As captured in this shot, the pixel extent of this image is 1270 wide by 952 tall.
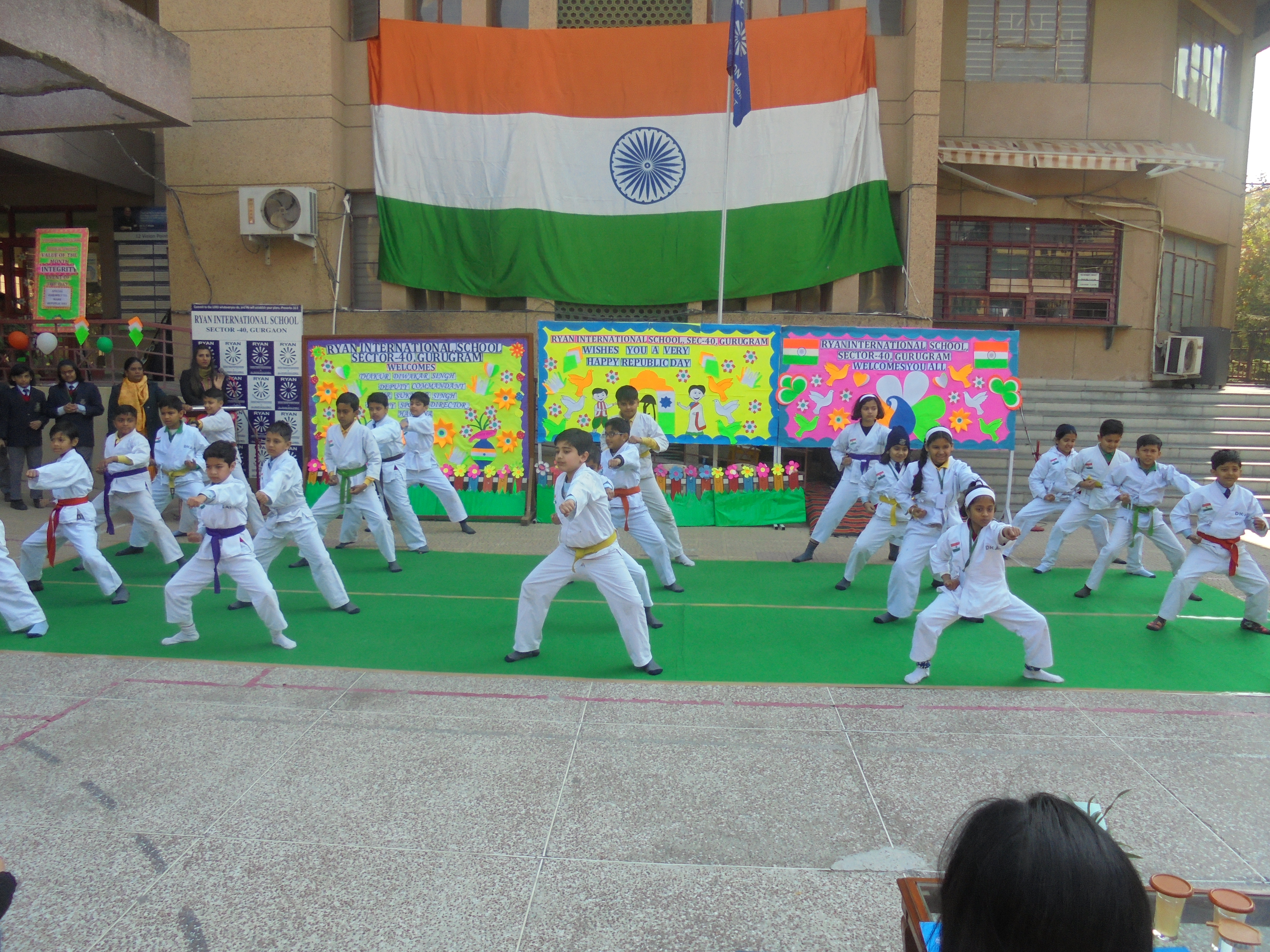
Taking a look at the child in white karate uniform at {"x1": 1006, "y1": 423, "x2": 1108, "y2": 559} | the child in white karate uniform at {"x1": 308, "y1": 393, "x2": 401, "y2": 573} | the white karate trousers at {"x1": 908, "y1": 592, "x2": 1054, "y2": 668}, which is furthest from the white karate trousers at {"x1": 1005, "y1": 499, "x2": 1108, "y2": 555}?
the child in white karate uniform at {"x1": 308, "y1": 393, "x2": 401, "y2": 573}

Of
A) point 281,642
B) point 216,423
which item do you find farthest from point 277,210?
point 281,642

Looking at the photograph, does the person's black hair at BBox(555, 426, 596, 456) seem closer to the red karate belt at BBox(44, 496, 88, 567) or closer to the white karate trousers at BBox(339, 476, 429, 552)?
the white karate trousers at BBox(339, 476, 429, 552)

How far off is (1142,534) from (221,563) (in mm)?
8111

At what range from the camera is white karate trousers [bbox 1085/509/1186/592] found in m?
8.32

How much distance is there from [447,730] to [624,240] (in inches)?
378

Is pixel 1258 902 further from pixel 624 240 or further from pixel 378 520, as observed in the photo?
pixel 624 240

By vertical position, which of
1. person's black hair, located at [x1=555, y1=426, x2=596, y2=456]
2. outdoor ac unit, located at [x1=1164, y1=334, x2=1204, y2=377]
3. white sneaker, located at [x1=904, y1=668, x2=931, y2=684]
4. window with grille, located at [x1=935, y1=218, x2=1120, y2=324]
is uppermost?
window with grille, located at [x1=935, y1=218, x2=1120, y2=324]

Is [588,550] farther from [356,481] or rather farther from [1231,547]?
[1231,547]

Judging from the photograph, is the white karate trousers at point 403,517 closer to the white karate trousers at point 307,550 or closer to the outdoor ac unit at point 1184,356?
the white karate trousers at point 307,550

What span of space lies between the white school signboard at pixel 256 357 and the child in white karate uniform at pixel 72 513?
405 cm

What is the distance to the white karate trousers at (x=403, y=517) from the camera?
390 inches

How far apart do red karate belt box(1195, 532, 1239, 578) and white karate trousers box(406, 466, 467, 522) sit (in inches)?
300

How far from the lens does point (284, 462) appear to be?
7.47 meters

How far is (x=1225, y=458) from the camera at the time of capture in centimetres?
713
